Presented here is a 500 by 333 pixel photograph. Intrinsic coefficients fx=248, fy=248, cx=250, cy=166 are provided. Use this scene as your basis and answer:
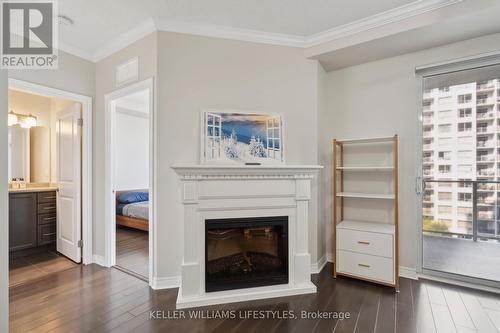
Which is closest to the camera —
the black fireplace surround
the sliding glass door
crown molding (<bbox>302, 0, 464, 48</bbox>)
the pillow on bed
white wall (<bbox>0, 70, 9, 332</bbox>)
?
white wall (<bbox>0, 70, 9, 332</bbox>)

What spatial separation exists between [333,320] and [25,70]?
155 inches

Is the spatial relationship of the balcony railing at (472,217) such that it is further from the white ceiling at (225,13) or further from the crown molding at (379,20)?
the white ceiling at (225,13)

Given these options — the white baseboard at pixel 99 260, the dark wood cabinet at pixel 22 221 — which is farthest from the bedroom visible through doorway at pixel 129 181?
the dark wood cabinet at pixel 22 221

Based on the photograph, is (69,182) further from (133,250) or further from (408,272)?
(408,272)

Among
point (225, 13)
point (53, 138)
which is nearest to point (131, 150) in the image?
point (53, 138)

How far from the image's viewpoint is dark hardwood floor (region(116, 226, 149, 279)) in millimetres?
3059

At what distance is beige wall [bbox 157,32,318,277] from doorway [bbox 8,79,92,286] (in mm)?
1331

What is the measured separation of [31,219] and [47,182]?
0.73 meters

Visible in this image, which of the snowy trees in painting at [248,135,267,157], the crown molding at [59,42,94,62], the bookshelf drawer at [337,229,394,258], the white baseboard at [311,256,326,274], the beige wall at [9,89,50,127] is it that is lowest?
the white baseboard at [311,256,326,274]

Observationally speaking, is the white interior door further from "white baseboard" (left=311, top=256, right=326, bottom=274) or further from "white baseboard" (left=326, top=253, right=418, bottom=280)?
"white baseboard" (left=326, top=253, right=418, bottom=280)

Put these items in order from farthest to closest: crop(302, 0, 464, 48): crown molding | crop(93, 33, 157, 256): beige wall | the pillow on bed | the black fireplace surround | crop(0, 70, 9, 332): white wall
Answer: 1. the pillow on bed
2. crop(93, 33, 157, 256): beige wall
3. the black fireplace surround
4. crop(302, 0, 464, 48): crown molding
5. crop(0, 70, 9, 332): white wall

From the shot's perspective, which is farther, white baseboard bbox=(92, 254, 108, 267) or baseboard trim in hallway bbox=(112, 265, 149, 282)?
white baseboard bbox=(92, 254, 108, 267)

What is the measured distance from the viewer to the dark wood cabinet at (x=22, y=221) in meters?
3.33

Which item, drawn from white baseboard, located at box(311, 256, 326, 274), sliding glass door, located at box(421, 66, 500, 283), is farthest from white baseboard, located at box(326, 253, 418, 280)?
white baseboard, located at box(311, 256, 326, 274)
